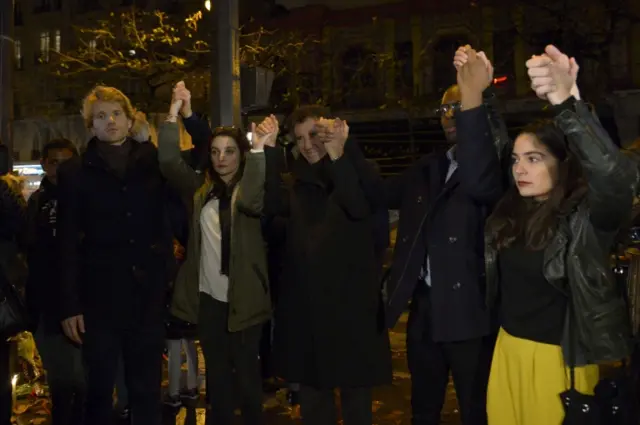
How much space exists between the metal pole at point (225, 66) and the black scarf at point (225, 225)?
2.29m

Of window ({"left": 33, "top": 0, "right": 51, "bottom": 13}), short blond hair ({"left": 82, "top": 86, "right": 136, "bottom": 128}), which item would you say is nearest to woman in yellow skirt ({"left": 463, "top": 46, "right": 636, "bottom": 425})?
short blond hair ({"left": 82, "top": 86, "right": 136, "bottom": 128})

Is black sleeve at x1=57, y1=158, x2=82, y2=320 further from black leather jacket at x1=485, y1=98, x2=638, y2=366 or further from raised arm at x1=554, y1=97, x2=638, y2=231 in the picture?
raised arm at x1=554, y1=97, x2=638, y2=231

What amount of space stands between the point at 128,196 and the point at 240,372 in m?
1.30

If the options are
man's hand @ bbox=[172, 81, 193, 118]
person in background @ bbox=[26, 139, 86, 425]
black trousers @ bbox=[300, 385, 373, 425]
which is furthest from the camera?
person in background @ bbox=[26, 139, 86, 425]

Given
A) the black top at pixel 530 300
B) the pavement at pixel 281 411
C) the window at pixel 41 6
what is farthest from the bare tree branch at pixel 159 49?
the window at pixel 41 6

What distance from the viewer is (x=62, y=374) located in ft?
16.2

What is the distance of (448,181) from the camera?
3.80 meters

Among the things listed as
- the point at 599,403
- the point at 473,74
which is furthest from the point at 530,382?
the point at 473,74

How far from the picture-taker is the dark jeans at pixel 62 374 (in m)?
4.93

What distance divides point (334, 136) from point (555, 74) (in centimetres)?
138

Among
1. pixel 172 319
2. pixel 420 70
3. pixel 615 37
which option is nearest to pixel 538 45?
pixel 615 37

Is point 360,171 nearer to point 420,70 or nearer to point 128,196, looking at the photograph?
point 128,196

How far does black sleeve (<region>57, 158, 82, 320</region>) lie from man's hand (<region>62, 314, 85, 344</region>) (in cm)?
3

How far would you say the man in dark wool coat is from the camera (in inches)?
157
